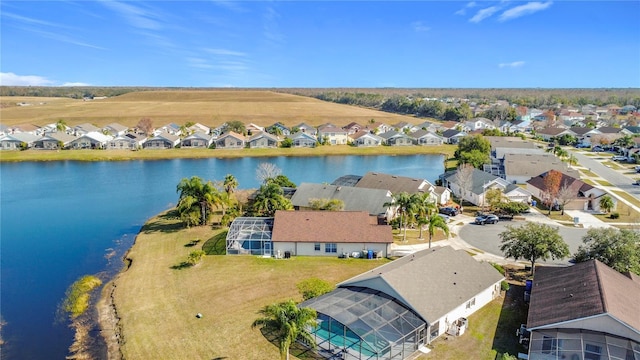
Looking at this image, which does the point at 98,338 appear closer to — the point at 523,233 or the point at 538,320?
the point at 538,320

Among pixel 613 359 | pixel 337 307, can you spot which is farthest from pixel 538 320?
pixel 337 307

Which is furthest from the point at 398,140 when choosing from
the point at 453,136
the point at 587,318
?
the point at 587,318

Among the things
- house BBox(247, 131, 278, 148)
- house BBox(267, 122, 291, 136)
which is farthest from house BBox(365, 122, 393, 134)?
house BBox(247, 131, 278, 148)

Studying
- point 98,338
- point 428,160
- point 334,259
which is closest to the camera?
point 98,338

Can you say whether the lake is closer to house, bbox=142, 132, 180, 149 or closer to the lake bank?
the lake bank

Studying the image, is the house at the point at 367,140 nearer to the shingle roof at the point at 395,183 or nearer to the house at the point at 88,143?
the shingle roof at the point at 395,183
